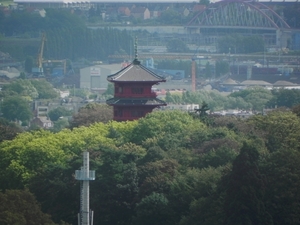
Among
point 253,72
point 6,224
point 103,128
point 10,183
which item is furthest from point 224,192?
point 253,72

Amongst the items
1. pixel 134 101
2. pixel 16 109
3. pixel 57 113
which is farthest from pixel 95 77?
pixel 134 101

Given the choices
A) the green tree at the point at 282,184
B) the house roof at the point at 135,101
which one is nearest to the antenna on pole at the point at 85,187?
the green tree at the point at 282,184

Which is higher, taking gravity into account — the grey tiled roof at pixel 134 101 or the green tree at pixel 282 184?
the grey tiled roof at pixel 134 101

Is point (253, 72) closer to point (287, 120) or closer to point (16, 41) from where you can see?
point (16, 41)

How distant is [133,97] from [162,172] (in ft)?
59.5

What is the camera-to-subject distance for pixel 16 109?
400 ft

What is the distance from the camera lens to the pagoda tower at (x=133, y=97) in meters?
72.6

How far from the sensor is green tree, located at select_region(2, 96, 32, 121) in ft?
395

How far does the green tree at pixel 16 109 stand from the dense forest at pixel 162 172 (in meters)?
51.2

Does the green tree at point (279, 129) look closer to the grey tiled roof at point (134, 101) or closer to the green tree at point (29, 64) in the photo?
the grey tiled roof at point (134, 101)

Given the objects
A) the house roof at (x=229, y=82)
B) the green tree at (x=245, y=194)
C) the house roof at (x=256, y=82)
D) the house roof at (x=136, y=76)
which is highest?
the house roof at (x=136, y=76)

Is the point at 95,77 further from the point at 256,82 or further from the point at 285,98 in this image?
the point at 285,98

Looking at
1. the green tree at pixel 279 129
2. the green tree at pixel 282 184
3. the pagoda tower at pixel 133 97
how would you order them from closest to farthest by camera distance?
the green tree at pixel 282 184 → the green tree at pixel 279 129 → the pagoda tower at pixel 133 97

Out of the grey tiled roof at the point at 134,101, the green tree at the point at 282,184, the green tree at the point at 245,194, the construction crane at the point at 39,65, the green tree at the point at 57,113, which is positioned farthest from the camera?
the construction crane at the point at 39,65
